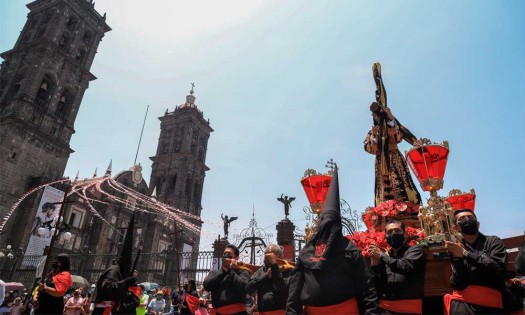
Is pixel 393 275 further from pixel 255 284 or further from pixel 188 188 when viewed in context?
pixel 188 188

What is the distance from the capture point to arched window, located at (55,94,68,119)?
31.6m

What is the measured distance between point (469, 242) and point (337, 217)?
1416 millimetres

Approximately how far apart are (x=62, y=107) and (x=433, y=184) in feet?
116

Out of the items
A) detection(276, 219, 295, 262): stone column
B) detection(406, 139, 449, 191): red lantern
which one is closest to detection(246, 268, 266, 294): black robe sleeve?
detection(406, 139, 449, 191): red lantern

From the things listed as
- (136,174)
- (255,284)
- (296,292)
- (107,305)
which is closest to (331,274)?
(296,292)

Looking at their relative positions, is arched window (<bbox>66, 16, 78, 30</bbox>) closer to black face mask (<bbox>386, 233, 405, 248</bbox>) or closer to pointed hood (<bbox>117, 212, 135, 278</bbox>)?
pointed hood (<bbox>117, 212, 135, 278</bbox>)

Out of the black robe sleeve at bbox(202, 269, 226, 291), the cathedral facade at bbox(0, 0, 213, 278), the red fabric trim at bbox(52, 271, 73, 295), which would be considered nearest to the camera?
the black robe sleeve at bbox(202, 269, 226, 291)

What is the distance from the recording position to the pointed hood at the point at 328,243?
344 centimetres

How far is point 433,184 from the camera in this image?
562 cm

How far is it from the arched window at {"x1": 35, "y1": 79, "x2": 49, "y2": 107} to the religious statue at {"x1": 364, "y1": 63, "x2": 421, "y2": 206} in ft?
104

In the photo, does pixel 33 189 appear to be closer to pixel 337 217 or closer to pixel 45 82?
pixel 45 82

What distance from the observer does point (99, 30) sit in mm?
37125

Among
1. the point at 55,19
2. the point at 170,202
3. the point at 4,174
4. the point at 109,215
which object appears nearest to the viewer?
the point at 4,174

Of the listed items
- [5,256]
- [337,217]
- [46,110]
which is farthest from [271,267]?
[46,110]
